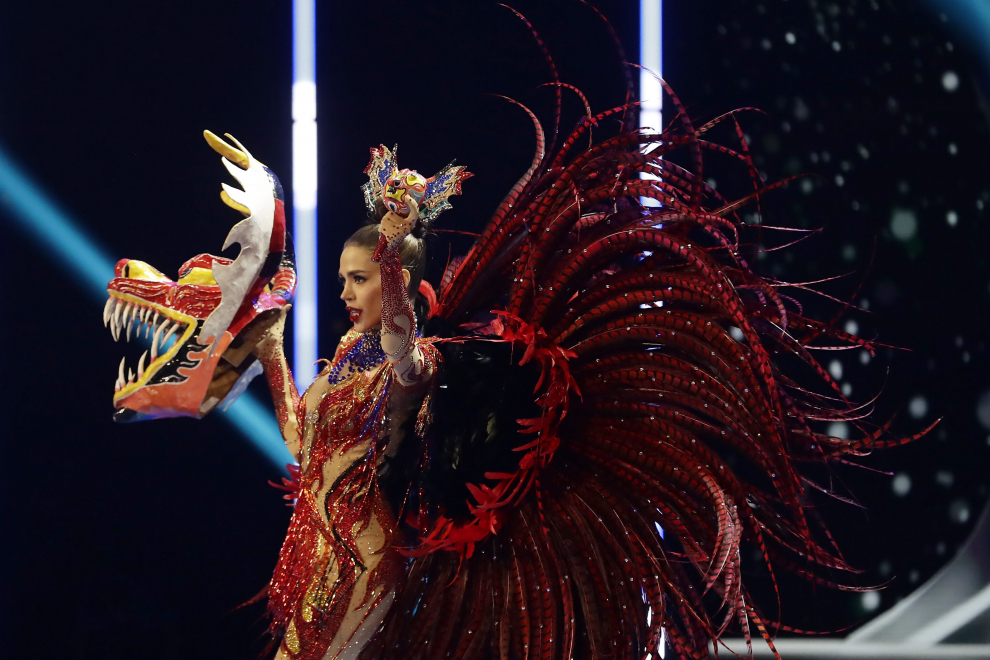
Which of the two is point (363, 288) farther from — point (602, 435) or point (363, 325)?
point (602, 435)

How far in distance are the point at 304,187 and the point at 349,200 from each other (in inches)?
4.4

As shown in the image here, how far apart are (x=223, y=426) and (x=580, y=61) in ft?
4.01

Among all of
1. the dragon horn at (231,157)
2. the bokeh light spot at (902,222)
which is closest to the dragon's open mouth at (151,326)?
the dragon horn at (231,157)

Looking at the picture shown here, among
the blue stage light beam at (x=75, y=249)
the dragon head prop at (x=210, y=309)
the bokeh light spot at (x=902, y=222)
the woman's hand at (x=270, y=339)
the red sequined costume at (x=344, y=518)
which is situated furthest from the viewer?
the blue stage light beam at (x=75, y=249)

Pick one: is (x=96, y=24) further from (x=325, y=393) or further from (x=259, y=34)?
(x=325, y=393)

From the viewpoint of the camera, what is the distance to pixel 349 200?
6.86 feet

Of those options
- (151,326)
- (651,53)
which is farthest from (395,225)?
(651,53)

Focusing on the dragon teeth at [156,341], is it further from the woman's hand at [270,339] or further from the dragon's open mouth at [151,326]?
the woman's hand at [270,339]

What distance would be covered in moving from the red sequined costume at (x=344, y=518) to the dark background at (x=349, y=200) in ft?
2.25

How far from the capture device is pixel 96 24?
85.0 inches

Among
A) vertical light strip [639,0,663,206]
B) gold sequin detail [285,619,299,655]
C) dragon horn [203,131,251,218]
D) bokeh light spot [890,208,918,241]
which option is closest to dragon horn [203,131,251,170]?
dragon horn [203,131,251,218]

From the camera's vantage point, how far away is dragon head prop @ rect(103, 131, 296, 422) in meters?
1.49

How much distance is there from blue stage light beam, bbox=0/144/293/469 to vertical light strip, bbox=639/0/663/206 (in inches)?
42.3

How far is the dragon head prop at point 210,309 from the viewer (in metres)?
1.49
